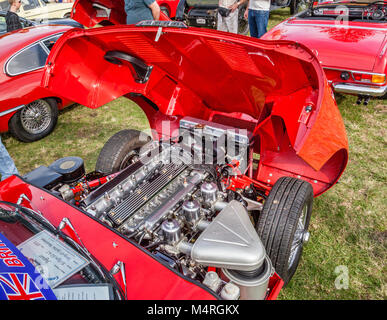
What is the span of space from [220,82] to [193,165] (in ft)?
2.59

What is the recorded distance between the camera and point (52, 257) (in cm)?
158

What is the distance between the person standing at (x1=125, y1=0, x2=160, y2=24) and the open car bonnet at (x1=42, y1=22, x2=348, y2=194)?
1057 millimetres

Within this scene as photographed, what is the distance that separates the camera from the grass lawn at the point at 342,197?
2.57 metres

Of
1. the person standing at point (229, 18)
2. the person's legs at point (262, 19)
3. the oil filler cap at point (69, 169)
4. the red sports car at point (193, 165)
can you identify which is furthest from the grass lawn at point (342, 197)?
the person standing at point (229, 18)

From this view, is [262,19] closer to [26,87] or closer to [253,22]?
[253,22]

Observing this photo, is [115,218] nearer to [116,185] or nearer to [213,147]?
[116,185]

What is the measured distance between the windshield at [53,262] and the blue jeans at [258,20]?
5434 mm

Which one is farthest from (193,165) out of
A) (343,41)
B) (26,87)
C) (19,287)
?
(343,41)

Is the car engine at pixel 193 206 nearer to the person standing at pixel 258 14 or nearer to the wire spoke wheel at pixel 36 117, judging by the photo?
the wire spoke wheel at pixel 36 117

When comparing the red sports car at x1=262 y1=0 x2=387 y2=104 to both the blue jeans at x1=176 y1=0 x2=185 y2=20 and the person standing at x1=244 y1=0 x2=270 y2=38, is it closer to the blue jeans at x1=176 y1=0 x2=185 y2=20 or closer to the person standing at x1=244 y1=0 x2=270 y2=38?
the person standing at x1=244 y1=0 x2=270 y2=38

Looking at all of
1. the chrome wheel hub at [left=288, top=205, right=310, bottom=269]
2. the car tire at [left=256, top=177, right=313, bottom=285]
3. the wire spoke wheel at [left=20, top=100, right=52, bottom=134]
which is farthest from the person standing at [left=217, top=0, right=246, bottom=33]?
the chrome wheel hub at [left=288, top=205, right=310, bottom=269]

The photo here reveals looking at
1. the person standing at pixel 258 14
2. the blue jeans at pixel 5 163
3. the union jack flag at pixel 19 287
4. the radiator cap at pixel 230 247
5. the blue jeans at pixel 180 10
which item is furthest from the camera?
the blue jeans at pixel 180 10

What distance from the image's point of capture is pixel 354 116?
4852 mm

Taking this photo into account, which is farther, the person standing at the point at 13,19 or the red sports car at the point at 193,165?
the person standing at the point at 13,19
